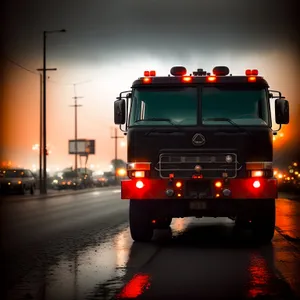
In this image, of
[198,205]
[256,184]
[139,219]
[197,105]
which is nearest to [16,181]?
[139,219]

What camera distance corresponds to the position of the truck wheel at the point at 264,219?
542 inches

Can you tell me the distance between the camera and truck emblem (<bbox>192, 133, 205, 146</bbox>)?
13633mm

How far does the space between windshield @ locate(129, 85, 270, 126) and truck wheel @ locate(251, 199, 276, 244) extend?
163 cm

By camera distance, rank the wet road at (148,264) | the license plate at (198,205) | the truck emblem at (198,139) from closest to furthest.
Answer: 1. the wet road at (148,264)
2. the license plate at (198,205)
3. the truck emblem at (198,139)

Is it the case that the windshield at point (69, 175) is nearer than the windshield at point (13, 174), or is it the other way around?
the windshield at point (13, 174)

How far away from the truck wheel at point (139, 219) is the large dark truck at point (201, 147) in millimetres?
20

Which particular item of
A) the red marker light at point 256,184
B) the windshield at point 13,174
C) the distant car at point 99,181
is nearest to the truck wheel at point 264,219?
the red marker light at point 256,184

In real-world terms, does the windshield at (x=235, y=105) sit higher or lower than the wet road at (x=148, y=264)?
higher

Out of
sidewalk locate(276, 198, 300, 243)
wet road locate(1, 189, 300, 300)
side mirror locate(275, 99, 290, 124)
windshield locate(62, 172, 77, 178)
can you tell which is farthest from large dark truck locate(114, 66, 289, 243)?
windshield locate(62, 172, 77, 178)

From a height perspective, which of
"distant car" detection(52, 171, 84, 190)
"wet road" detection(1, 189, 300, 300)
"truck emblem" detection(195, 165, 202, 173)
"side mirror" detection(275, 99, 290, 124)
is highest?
"side mirror" detection(275, 99, 290, 124)

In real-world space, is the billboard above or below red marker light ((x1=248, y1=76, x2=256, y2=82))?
above

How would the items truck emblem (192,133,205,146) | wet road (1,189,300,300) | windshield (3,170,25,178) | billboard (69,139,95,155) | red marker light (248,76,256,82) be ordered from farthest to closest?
billboard (69,139,95,155)
windshield (3,170,25,178)
red marker light (248,76,256,82)
truck emblem (192,133,205,146)
wet road (1,189,300,300)

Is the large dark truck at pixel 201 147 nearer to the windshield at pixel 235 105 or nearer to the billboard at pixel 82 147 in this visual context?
the windshield at pixel 235 105

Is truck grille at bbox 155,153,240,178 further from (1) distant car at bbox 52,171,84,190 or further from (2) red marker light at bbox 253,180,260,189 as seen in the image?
(1) distant car at bbox 52,171,84,190
